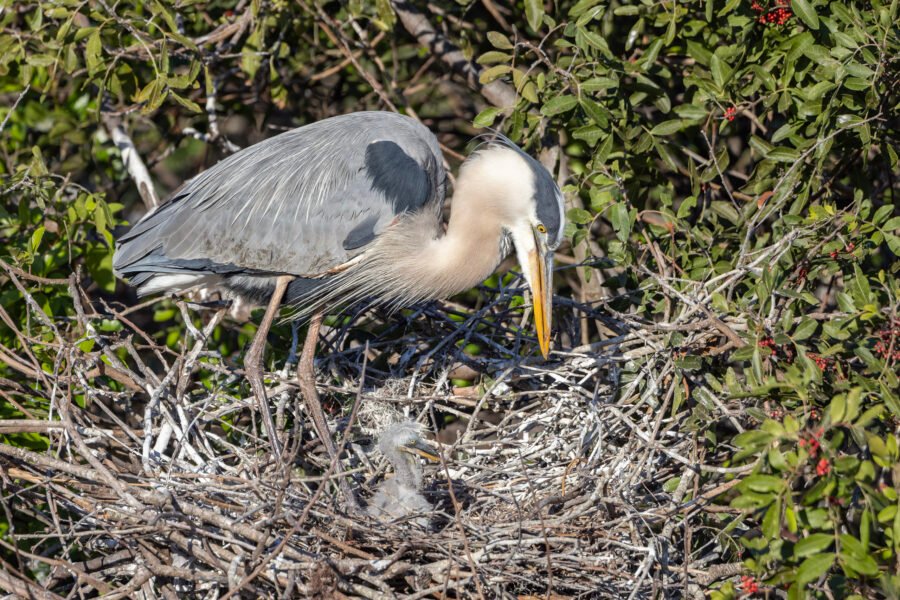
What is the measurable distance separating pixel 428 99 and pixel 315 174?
1.25 meters

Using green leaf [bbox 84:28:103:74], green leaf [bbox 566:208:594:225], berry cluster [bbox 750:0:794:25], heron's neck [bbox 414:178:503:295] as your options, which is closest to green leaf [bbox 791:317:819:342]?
green leaf [bbox 566:208:594:225]

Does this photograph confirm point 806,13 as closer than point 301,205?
Yes

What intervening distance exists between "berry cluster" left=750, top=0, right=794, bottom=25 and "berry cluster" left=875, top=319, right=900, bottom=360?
1.08 metres

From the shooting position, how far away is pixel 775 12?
3064 mm

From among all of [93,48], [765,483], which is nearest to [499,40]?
[93,48]

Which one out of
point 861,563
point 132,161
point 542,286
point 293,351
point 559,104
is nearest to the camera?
point 861,563

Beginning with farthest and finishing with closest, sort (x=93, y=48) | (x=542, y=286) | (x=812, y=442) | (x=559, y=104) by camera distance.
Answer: (x=542, y=286) → (x=93, y=48) → (x=559, y=104) → (x=812, y=442)

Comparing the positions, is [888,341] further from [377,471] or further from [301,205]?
[301,205]

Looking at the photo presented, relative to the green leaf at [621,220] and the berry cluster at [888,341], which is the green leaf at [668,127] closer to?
the green leaf at [621,220]

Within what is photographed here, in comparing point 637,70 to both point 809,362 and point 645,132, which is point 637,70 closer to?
point 645,132

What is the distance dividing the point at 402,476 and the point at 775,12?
1956 millimetres

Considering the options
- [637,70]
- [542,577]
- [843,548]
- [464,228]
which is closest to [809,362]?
[843,548]

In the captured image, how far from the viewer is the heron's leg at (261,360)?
3.35m

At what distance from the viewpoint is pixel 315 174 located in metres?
3.63
